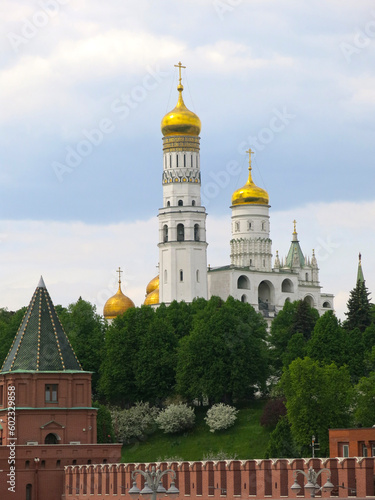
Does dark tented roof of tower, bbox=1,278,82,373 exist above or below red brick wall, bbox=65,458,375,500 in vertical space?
above

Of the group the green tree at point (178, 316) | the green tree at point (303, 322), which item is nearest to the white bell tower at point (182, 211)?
the green tree at point (178, 316)

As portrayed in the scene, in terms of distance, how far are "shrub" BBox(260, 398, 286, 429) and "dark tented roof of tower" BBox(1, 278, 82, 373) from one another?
17.7 metres

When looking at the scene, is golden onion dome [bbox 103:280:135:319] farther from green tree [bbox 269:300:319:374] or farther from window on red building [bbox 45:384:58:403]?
window on red building [bbox 45:384:58:403]

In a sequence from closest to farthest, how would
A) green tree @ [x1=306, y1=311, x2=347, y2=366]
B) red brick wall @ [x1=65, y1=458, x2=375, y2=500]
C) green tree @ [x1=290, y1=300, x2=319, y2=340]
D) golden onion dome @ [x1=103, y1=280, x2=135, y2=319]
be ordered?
red brick wall @ [x1=65, y1=458, x2=375, y2=500], green tree @ [x1=306, y1=311, x2=347, y2=366], green tree @ [x1=290, y1=300, x2=319, y2=340], golden onion dome @ [x1=103, y1=280, x2=135, y2=319]

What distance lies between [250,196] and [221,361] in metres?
46.9

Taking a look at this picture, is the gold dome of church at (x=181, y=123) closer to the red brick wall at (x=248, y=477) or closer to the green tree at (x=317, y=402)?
the green tree at (x=317, y=402)

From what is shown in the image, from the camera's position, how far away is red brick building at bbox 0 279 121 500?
86875 millimetres

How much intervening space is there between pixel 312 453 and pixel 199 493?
71.9 ft

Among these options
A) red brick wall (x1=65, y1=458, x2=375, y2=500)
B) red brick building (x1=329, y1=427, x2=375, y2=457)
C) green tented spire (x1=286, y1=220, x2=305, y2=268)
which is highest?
green tented spire (x1=286, y1=220, x2=305, y2=268)

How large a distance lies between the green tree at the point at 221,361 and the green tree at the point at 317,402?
15.6 m

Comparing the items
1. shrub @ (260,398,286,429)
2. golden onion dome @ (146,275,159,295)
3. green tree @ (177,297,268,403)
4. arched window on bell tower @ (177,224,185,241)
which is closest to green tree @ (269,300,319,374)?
green tree @ (177,297,268,403)

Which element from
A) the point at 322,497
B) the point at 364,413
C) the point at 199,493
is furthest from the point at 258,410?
the point at 322,497

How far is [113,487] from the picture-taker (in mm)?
77625

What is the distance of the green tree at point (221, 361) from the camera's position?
114 meters
